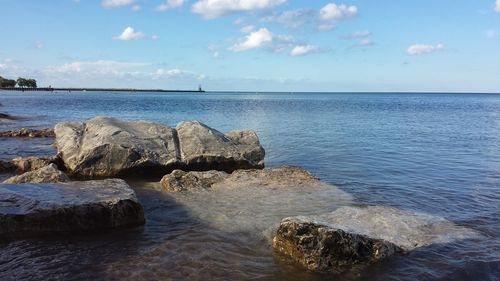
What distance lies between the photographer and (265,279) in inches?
275

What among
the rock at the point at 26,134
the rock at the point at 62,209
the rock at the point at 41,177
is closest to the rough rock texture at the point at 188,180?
the rock at the point at 62,209

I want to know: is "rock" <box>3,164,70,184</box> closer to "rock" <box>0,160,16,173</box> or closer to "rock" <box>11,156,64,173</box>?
"rock" <box>11,156,64,173</box>

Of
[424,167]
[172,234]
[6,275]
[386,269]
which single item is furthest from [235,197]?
[424,167]

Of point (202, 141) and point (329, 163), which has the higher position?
point (202, 141)

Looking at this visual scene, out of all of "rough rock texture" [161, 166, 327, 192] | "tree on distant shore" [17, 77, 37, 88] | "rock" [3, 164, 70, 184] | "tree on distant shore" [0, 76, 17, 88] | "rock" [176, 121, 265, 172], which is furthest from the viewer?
"tree on distant shore" [17, 77, 37, 88]

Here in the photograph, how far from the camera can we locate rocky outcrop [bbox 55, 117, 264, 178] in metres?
13.7

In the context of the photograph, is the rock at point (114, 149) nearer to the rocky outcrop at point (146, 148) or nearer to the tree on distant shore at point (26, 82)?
the rocky outcrop at point (146, 148)

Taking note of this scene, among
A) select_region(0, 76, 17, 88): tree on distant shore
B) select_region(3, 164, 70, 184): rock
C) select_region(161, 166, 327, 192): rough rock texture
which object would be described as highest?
select_region(0, 76, 17, 88): tree on distant shore

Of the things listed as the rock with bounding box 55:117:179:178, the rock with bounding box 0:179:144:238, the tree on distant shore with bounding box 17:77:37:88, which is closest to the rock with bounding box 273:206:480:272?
the rock with bounding box 0:179:144:238

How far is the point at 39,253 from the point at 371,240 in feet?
20.0

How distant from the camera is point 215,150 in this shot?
15070 millimetres

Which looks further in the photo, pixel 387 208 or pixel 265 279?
pixel 387 208

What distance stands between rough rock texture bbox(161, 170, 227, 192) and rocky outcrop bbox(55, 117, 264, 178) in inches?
55.8

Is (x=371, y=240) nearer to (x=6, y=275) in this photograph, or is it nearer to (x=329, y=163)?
(x=6, y=275)
